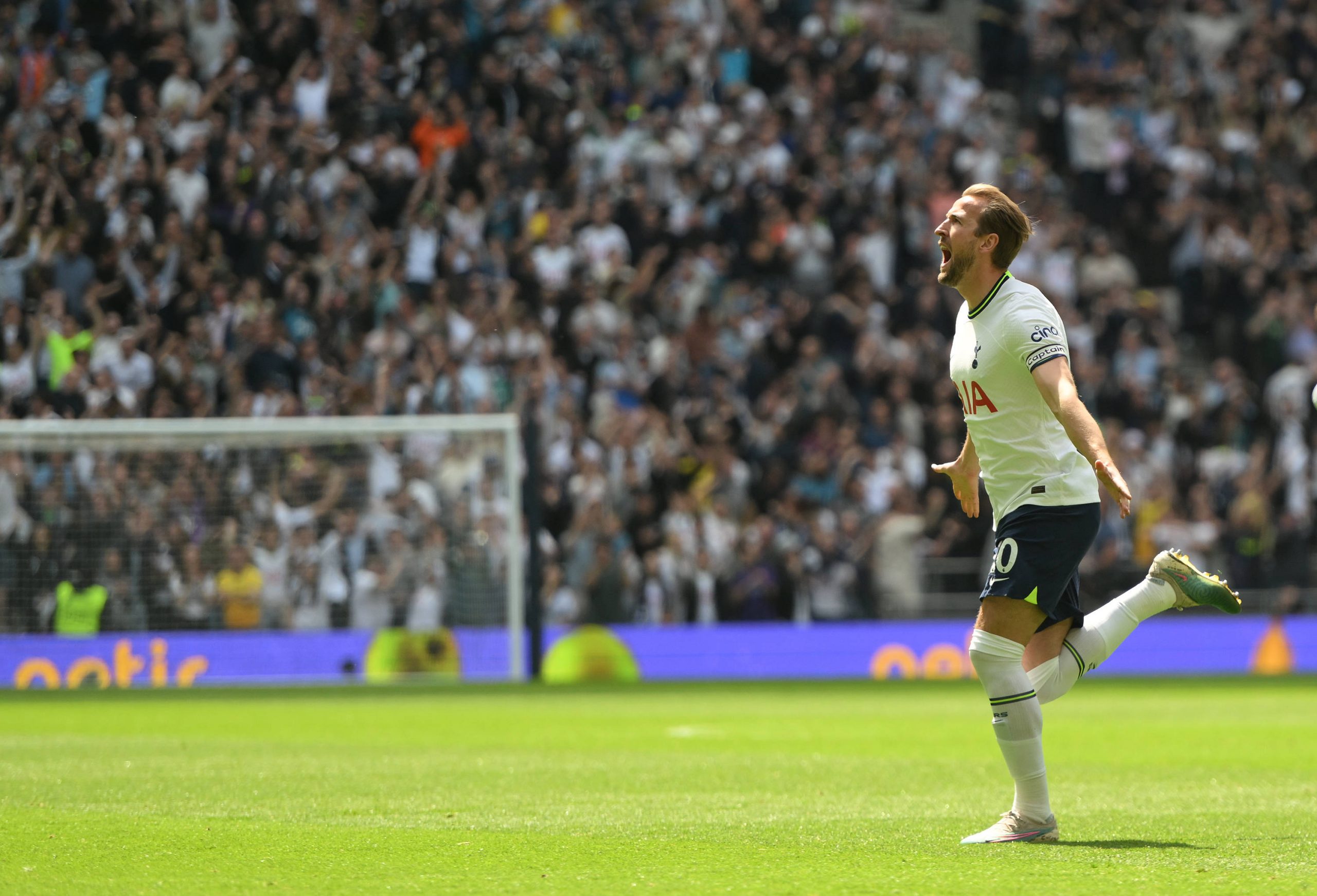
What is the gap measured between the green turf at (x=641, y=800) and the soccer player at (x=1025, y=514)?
1.68ft

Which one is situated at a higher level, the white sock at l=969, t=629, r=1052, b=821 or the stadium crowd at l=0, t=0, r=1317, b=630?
the stadium crowd at l=0, t=0, r=1317, b=630

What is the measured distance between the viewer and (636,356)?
22922 millimetres

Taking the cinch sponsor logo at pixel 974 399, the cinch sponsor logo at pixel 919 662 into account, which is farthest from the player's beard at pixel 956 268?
the cinch sponsor logo at pixel 919 662

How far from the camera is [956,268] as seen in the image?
22.0ft

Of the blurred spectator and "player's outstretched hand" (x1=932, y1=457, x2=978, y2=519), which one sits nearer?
"player's outstretched hand" (x1=932, y1=457, x2=978, y2=519)

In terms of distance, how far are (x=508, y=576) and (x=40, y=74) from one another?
28.0 feet

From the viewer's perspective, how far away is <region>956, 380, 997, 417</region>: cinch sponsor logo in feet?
21.8

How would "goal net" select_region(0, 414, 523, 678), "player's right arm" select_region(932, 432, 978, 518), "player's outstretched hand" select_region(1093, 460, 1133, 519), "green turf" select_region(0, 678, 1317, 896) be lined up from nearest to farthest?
1. "green turf" select_region(0, 678, 1317, 896)
2. "player's outstretched hand" select_region(1093, 460, 1133, 519)
3. "player's right arm" select_region(932, 432, 978, 518)
4. "goal net" select_region(0, 414, 523, 678)

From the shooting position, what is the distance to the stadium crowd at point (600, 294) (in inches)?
824

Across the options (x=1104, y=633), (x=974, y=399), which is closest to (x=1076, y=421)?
(x=974, y=399)

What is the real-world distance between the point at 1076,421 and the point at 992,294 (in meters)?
0.79

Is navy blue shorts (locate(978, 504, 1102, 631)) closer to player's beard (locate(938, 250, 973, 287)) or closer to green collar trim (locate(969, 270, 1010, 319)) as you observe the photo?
green collar trim (locate(969, 270, 1010, 319))

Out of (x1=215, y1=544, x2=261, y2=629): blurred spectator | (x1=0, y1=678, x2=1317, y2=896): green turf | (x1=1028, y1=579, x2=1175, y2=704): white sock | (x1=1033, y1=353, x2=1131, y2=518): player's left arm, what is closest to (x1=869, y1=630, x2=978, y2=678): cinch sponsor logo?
(x1=0, y1=678, x2=1317, y2=896): green turf

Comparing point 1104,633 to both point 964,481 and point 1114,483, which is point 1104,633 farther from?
point 1114,483
